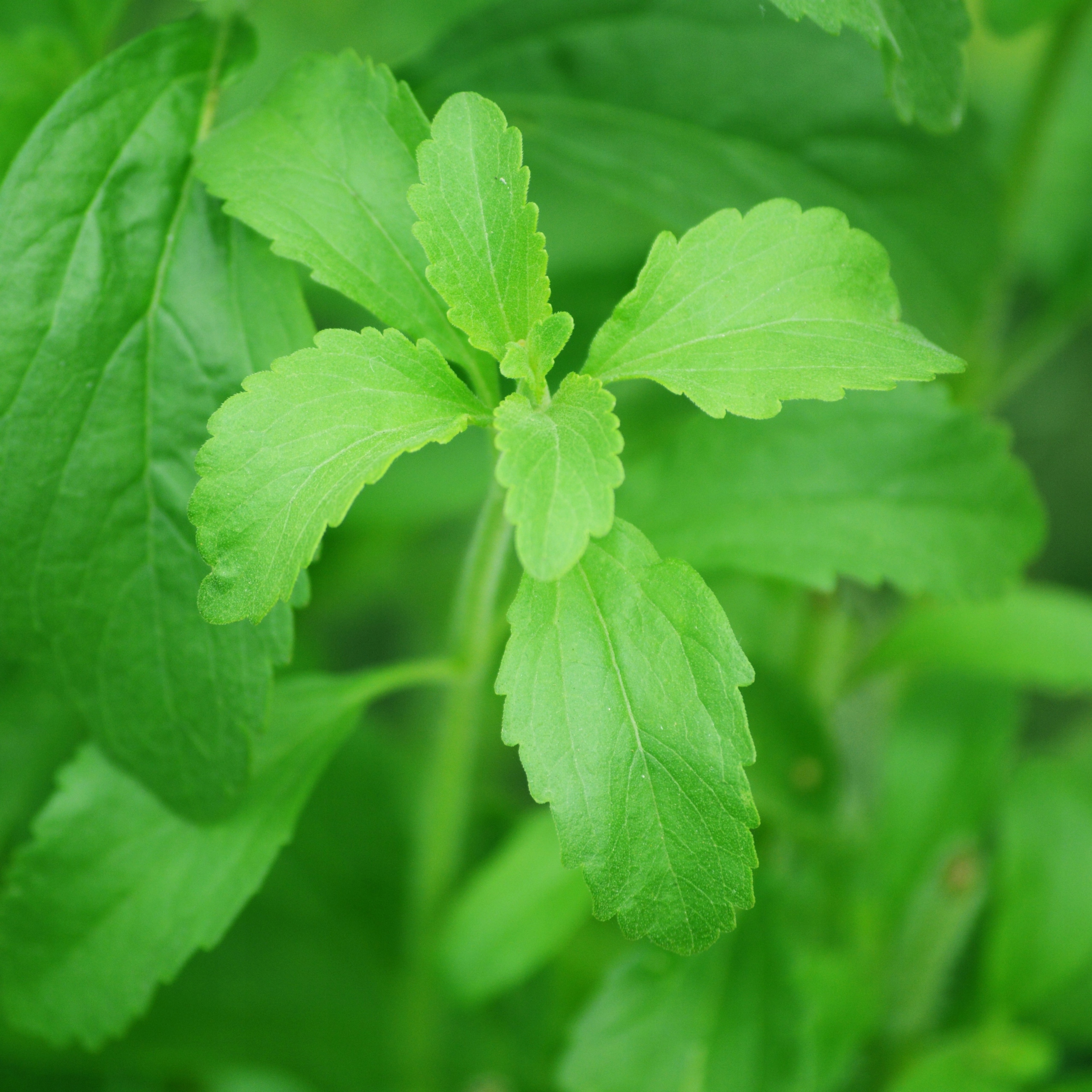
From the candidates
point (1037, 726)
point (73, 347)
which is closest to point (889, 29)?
point (73, 347)

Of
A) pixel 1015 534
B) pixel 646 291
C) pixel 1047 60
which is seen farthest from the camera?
pixel 1047 60

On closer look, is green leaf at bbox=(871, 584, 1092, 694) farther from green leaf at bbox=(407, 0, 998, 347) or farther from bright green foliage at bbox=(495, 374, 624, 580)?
bright green foliage at bbox=(495, 374, 624, 580)

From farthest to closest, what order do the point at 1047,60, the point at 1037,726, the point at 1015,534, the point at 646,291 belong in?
1. the point at 1037,726
2. the point at 1047,60
3. the point at 1015,534
4. the point at 646,291

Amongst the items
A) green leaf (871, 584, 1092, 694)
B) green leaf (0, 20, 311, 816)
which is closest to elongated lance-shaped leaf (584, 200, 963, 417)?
green leaf (0, 20, 311, 816)

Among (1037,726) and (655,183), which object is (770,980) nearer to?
(655,183)

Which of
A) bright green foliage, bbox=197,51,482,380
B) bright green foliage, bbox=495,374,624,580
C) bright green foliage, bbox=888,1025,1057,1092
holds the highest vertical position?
bright green foliage, bbox=197,51,482,380

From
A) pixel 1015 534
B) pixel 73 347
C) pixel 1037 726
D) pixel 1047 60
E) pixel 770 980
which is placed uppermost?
pixel 73 347

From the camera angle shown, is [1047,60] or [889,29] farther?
[1047,60]
